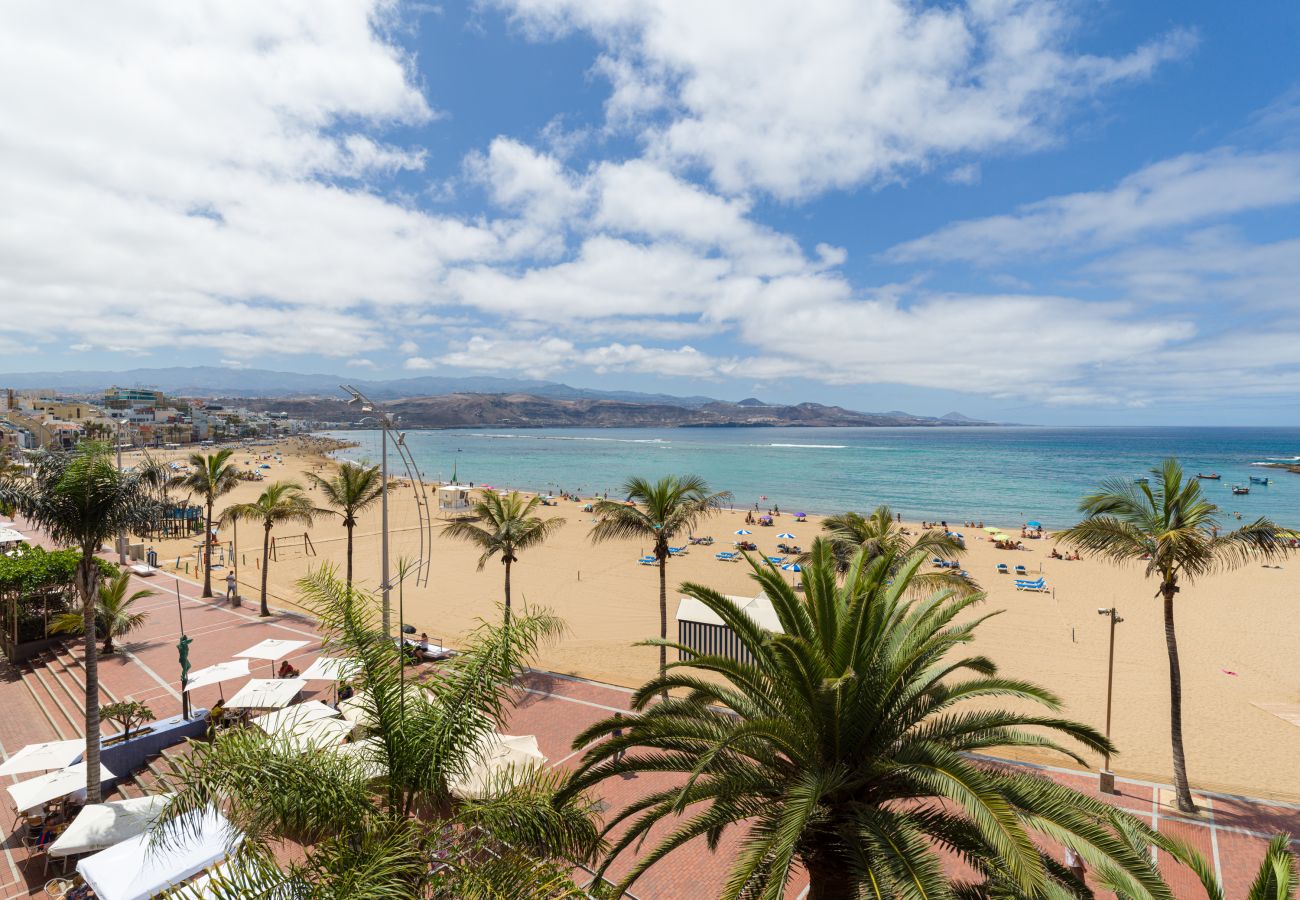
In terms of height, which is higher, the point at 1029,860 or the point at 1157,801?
the point at 1029,860

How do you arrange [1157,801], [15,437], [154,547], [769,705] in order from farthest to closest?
[15,437], [154,547], [1157,801], [769,705]

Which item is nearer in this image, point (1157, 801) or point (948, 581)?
point (1157, 801)

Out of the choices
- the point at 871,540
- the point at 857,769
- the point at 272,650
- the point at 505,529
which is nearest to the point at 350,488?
the point at 272,650

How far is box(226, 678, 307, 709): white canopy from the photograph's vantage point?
45.7ft

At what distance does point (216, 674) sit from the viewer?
615 inches

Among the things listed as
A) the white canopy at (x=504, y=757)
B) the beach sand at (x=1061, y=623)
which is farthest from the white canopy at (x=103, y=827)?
the beach sand at (x=1061, y=623)

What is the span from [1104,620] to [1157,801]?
63.0 ft

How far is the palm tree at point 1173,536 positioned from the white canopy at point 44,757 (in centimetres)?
2011

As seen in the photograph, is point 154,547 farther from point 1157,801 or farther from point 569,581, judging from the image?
point 1157,801

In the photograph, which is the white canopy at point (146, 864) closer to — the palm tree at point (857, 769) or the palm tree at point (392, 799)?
the palm tree at point (392, 799)

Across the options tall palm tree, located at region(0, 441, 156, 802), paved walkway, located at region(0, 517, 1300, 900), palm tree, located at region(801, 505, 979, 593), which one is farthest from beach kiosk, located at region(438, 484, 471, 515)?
tall palm tree, located at region(0, 441, 156, 802)

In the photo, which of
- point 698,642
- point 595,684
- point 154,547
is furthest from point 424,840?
point 154,547

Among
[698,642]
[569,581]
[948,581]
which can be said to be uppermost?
[948,581]

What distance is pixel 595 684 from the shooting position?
18078 millimetres
